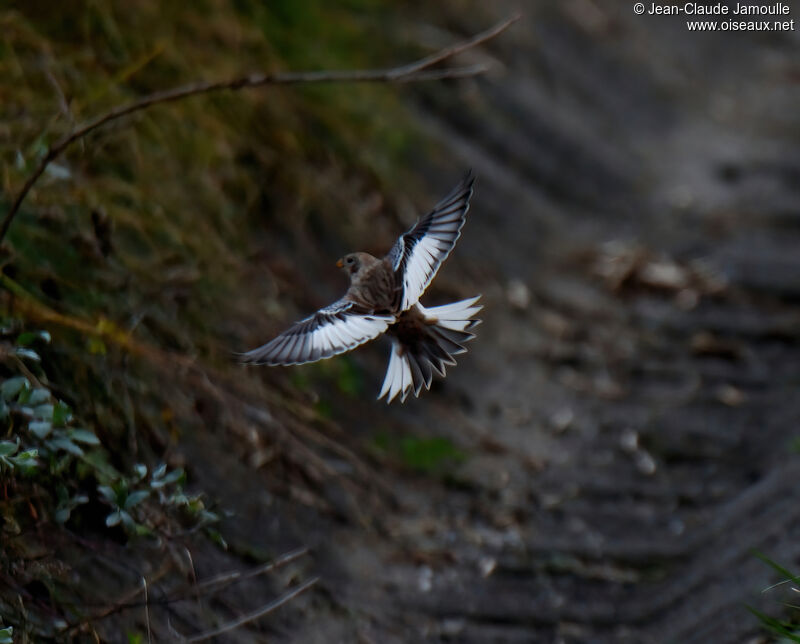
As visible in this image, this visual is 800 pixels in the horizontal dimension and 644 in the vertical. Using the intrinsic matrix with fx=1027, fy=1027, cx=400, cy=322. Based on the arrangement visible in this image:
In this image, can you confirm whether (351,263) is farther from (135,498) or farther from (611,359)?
(611,359)

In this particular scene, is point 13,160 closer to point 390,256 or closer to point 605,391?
point 390,256

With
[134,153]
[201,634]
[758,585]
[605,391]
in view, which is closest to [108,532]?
[201,634]

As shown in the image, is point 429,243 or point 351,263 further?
point 351,263

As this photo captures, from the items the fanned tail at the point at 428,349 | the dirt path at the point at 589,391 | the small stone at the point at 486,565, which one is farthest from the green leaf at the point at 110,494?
the small stone at the point at 486,565

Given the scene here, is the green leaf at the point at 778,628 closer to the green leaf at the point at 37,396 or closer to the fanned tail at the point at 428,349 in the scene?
the fanned tail at the point at 428,349

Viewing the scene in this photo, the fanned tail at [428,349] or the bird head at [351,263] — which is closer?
the fanned tail at [428,349]

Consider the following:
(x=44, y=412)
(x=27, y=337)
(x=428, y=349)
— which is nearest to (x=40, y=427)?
(x=44, y=412)
